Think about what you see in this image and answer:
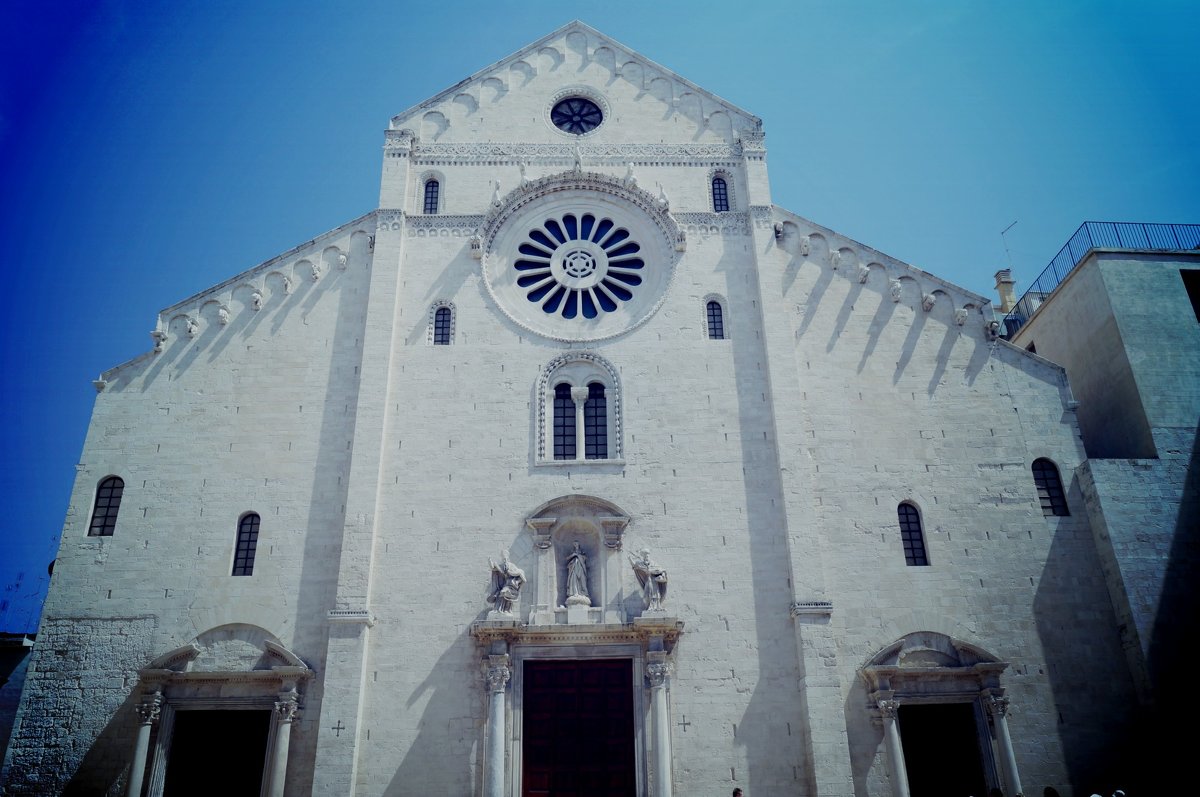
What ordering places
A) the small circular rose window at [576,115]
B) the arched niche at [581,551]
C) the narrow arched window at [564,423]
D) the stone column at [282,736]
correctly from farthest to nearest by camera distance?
the small circular rose window at [576,115], the narrow arched window at [564,423], the arched niche at [581,551], the stone column at [282,736]

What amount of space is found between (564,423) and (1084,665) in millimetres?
12287

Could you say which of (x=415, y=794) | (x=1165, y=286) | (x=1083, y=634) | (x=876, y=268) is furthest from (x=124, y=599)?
(x=1165, y=286)

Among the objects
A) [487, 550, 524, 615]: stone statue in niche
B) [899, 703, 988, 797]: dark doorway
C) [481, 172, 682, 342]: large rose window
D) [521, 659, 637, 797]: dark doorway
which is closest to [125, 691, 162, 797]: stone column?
[487, 550, 524, 615]: stone statue in niche

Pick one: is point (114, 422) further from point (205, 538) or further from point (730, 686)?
point (730, 686)

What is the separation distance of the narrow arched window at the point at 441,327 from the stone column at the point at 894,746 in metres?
12.8

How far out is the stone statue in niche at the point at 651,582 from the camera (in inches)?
697

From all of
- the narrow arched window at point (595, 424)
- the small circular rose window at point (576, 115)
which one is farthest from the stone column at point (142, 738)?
the small circular rose window at point (576, 115)

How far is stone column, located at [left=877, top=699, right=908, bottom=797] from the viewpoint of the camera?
16.5m

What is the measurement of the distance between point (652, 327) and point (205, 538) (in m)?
11.3

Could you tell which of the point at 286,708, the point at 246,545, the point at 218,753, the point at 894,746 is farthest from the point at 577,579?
the point at 218,753

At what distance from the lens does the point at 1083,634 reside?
706 inches

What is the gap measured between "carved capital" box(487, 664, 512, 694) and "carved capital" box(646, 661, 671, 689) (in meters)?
2.87

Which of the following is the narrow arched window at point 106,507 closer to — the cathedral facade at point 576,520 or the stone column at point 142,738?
the cathedral facade at point 576,520

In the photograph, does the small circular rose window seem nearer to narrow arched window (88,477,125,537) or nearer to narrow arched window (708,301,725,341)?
narrow arched window (708,301,725,341)
